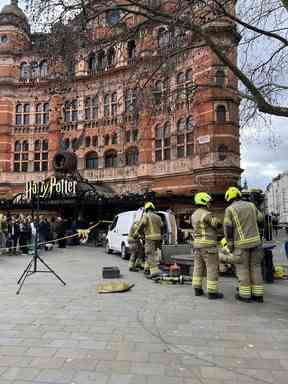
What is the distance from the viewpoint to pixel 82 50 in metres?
11.5

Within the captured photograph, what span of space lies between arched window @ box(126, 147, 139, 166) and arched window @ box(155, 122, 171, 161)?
2.69 meters

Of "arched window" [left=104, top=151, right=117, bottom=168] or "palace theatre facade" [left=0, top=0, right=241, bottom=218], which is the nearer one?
"palace theatre facade" [left=0, top=0, right=241, bottom=218]

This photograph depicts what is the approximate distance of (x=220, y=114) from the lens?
2845 centimetres

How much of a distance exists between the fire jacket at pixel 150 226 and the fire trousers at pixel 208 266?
2.74m

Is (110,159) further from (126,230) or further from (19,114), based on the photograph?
(126,230)

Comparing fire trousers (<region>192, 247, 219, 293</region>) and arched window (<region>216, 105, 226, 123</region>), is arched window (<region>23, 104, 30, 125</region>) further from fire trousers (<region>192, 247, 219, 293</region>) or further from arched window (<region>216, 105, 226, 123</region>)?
fire trousers (<region>192, 247, 219, 293</region>)

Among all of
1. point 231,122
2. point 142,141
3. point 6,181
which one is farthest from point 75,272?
point 6,181

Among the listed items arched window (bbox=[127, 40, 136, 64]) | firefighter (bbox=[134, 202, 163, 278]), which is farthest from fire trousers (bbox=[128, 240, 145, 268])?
arched window (bbox=[127, 40, 136, 64])

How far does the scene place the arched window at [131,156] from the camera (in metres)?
34.6

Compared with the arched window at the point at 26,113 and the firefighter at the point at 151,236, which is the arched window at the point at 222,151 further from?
the arched window at the point at 26,113

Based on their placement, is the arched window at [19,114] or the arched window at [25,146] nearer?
the arched window at [25,146]

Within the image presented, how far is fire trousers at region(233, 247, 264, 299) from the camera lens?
24.1ft

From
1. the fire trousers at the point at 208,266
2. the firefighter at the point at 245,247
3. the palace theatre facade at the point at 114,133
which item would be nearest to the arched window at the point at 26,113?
the palace theatre facade at the point at 114,133

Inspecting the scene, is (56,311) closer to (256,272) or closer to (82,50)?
(256,272)
